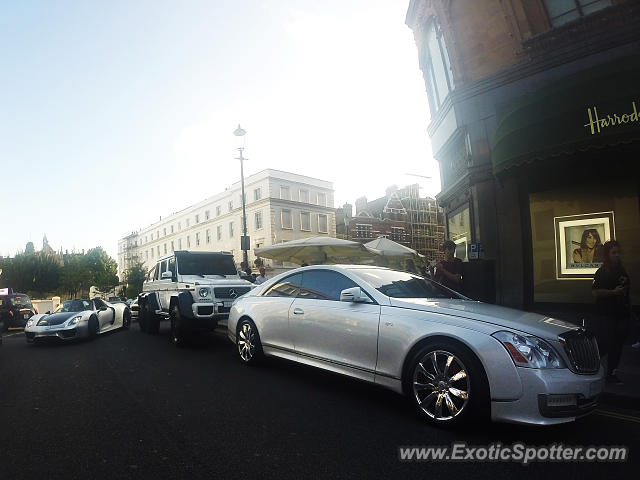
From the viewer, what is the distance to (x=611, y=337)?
17.3ft

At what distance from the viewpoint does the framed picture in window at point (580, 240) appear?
30.8ft

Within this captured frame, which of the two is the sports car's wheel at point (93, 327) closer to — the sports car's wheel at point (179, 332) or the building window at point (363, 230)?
the sports car's wheel at point (179, 332)

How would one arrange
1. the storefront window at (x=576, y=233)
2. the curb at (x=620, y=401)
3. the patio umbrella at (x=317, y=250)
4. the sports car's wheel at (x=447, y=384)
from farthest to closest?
the patio umbrella at (x=317, y=250), the storefront window at (x=576, y=233), the curb at (x=620, y=401), the sports car's wheel at (x=447, y=384)

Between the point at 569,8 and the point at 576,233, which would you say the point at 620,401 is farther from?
the point at 569,8

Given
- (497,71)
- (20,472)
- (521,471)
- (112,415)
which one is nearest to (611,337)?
(521,471)

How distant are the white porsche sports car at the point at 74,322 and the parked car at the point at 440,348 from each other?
8104mm

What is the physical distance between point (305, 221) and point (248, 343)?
146ft

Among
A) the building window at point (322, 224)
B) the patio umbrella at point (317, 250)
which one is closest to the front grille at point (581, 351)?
the patio umbrella at point (317, 250)

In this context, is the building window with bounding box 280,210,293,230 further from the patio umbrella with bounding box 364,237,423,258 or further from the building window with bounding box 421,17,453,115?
the building window with bounding box 421,17,453,115

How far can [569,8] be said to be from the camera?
31.3 ft

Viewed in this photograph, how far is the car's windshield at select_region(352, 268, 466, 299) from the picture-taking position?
189 inches

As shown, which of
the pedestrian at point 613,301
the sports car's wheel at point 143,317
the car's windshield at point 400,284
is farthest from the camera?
the sports car's wheel at point 143,317

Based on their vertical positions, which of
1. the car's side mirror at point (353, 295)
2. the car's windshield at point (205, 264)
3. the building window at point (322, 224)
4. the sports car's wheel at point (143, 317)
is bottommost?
the sports car's wheel at point (143, 317)

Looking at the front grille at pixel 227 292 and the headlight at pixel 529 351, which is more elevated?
the front grille at pixel 227 292
